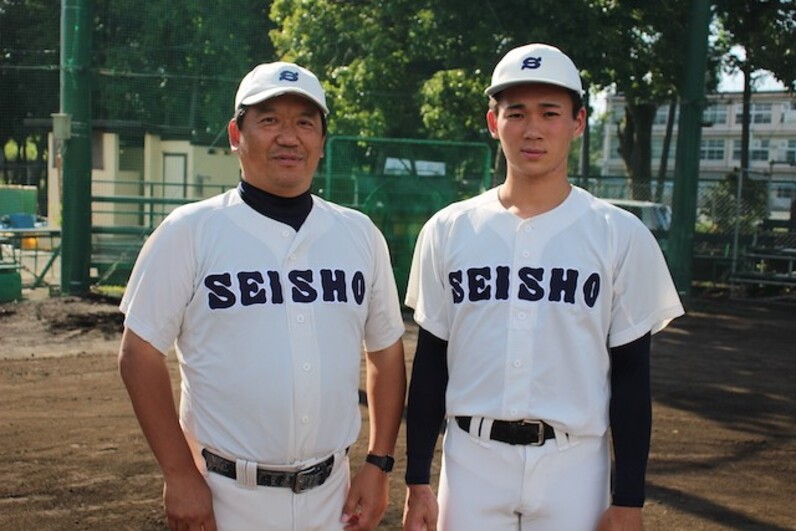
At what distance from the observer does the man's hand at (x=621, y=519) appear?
9.14ft

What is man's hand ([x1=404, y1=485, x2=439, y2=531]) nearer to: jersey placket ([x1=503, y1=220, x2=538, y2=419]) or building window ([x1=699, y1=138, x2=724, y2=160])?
jersey placket ([x1=503, y1=220, x2=538, y2=419])

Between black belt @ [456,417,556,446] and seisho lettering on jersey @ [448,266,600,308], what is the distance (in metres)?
0.35

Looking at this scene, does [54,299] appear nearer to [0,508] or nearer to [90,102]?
[90,102]

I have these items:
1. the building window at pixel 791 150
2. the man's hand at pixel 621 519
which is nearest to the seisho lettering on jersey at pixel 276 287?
the man's hand at pixel 621 519

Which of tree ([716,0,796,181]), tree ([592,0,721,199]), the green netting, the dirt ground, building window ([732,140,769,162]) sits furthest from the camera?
building window ([732,140,769,162])

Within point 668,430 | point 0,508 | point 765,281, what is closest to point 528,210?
point 0,508

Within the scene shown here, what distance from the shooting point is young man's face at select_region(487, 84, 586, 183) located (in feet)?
9.50

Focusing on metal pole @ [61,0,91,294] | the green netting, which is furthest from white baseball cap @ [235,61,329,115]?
metal pole @ [61,0,91,294]

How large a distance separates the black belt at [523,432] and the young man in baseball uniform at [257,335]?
1.48 ft

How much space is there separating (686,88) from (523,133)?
11844 millimetres

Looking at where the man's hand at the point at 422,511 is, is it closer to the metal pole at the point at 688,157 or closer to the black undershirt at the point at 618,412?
the black undershirt at the point at 618,412

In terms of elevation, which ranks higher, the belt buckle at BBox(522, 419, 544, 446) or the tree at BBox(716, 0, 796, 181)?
the tree at BBox(716, 0, 796, 181)

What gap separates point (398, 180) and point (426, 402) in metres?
9.99

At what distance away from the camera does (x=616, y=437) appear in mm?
2877
